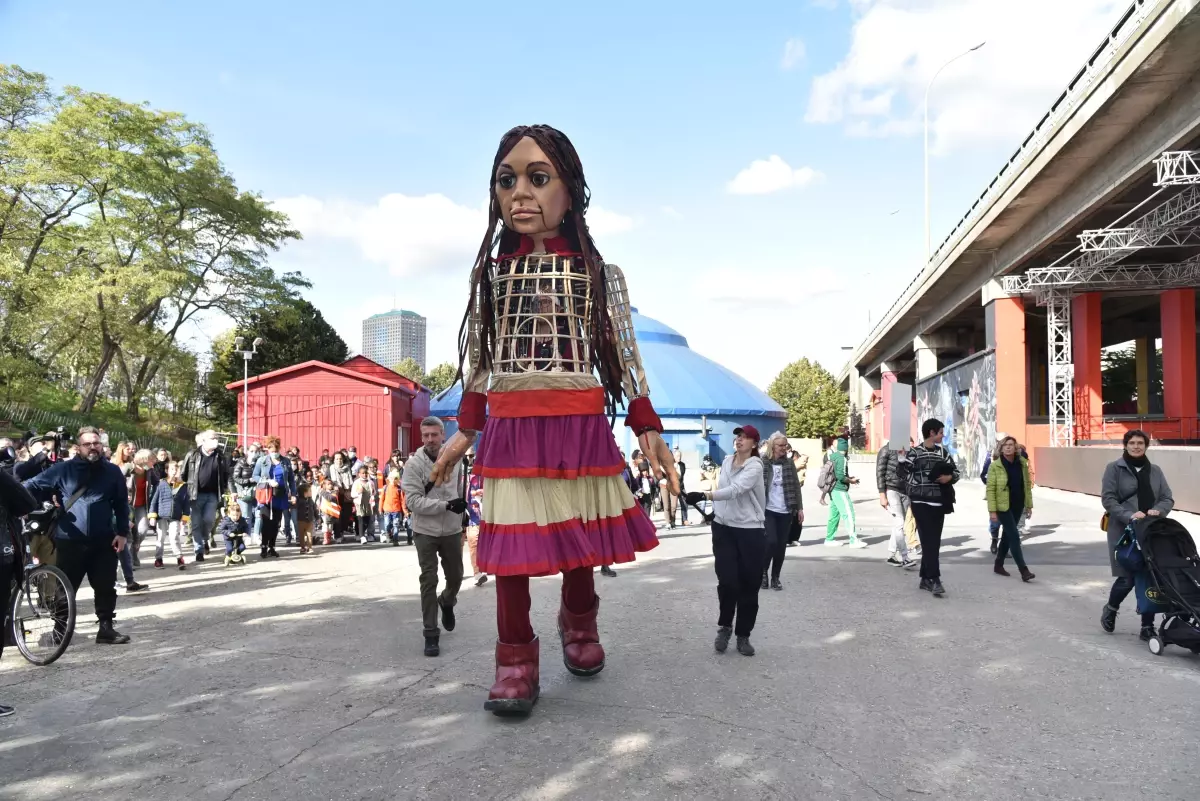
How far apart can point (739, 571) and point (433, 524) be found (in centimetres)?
226

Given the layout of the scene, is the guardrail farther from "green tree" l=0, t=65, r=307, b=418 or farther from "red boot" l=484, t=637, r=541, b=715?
"green tree" l=0, t=65, r=307, b=418

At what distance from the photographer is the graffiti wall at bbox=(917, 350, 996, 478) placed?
24.8 metres

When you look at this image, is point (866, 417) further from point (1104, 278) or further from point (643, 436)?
point (643, 436)

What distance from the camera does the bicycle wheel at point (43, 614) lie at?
5613 mm

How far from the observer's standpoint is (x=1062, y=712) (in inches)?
171

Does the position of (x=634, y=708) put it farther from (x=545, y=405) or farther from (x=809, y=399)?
(x=809, y=399)

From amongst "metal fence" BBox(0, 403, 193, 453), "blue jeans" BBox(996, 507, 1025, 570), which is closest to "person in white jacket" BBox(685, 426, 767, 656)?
"blue jeans" BBox(996, 507, 1025, 570)

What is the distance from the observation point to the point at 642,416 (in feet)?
16.1

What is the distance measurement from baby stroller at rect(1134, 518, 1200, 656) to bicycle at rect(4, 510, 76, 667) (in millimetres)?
7422

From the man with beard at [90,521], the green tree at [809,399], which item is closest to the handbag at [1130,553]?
the man with beard at [90,521]

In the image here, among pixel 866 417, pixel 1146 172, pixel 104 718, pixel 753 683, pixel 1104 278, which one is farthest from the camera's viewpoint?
pixel 866 417

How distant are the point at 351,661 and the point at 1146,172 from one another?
16.9m

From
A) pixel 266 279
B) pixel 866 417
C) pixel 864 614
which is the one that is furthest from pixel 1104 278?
pixel 866 417

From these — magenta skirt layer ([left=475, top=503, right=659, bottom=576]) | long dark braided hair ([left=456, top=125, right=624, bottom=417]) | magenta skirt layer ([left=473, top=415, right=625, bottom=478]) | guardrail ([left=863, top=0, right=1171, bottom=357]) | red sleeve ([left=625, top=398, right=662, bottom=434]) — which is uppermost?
guardrail ([left=863, top=0, right=1171, bottom=357])
